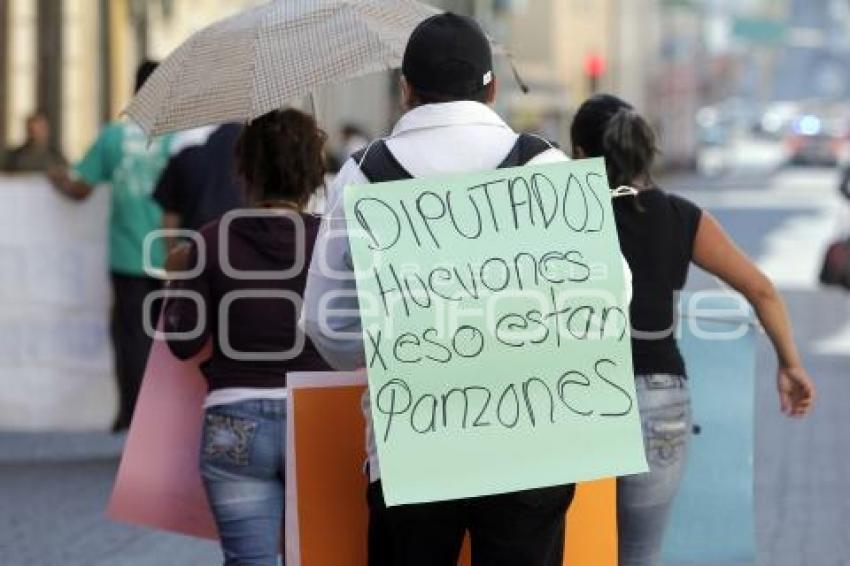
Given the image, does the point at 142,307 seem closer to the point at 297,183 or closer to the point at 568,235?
the point at 297,183

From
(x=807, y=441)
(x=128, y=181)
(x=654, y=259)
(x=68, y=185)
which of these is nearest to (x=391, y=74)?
(x=807, y=441)

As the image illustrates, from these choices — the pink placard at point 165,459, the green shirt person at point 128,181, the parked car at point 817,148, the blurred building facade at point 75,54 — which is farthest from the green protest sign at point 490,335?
the parked car at point 817,148

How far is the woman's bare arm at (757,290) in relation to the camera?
232 inches

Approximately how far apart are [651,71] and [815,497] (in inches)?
2984

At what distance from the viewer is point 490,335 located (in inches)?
184

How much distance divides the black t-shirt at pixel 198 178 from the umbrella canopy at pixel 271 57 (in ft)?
10.6

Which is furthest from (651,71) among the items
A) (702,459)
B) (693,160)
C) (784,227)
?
(702,459)

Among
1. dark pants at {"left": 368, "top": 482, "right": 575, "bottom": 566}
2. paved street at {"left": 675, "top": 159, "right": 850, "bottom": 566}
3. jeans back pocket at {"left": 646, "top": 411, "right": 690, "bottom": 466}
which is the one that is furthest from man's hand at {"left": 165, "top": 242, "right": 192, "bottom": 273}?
paved street at {"left": 675, "top": 159, "right": 850, "bottom": 566}

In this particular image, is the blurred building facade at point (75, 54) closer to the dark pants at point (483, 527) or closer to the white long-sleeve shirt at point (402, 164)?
the white long-sleeve shirt at point (402, 164)

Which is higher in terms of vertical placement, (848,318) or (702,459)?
(702,459)

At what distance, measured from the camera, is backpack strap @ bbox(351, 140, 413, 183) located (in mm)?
4785

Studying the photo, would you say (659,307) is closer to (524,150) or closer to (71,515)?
(524,150)

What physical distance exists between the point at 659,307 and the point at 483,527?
133 cm

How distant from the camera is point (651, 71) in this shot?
85812 millimetres
